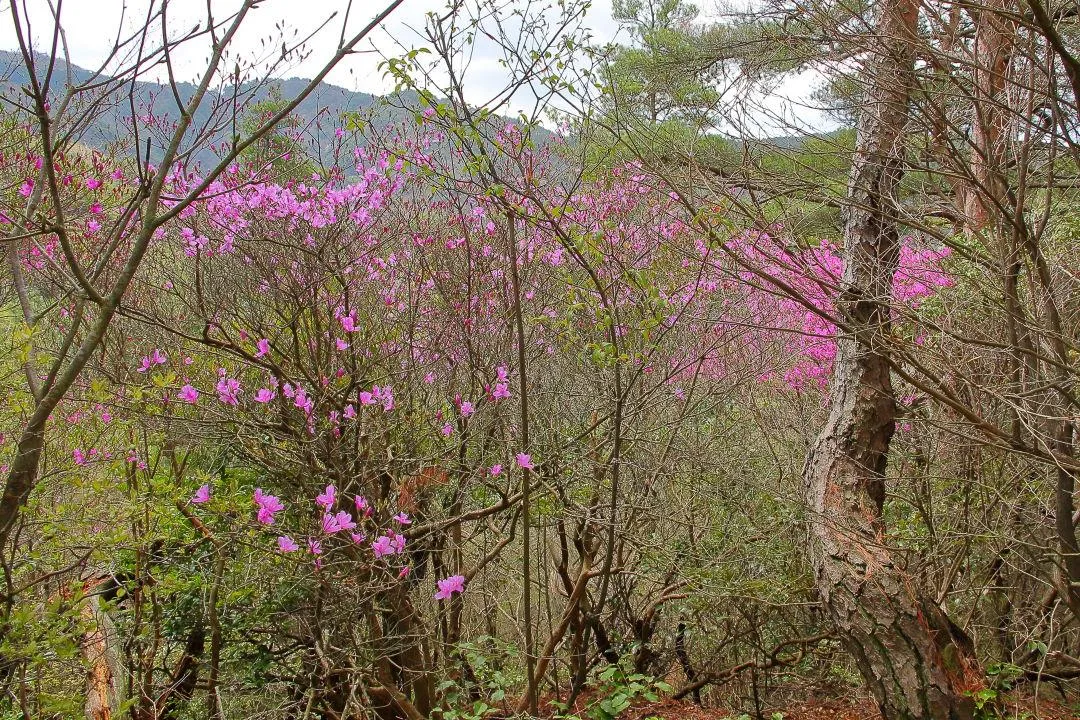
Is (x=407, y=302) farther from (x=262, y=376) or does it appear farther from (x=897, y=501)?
(x=897, y=501)

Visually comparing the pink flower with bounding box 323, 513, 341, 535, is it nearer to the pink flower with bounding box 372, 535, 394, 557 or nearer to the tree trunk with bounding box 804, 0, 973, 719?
the pink flower with bounding box 372, 535, 394, 557

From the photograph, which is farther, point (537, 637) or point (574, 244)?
point (537, 637)

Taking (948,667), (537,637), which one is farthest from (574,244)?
(537,637)

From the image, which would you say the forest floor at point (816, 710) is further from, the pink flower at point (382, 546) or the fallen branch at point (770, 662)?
the pink flower at point (382, 546)

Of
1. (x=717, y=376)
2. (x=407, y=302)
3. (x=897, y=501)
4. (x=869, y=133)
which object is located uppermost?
(x=869, y=133)

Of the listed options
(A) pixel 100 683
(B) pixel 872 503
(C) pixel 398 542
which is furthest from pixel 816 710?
(A) pixel 100 683

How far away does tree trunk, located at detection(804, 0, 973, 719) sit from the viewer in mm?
3395

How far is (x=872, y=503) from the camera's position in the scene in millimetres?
4051

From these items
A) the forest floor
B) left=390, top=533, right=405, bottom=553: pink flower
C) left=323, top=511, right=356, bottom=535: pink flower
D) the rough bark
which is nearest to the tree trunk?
the forest floor

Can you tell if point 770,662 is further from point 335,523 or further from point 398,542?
point 335,523

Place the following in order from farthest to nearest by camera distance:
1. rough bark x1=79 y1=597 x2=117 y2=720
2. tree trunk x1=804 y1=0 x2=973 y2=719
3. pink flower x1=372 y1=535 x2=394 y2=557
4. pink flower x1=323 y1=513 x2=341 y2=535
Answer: tree trunk x1=804 y1=0 x2=973 y2=719
rough bark x1=79 y1=597 x2=117 y2=720
pink flower x1=372 y1=535 x2=394 y2=557
pink flower x1=323 y1=513 x2=341 y2=535

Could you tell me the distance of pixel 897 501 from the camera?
5.00 m

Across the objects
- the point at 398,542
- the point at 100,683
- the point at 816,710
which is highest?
the point at 398,542

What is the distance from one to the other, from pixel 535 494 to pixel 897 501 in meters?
2.36
